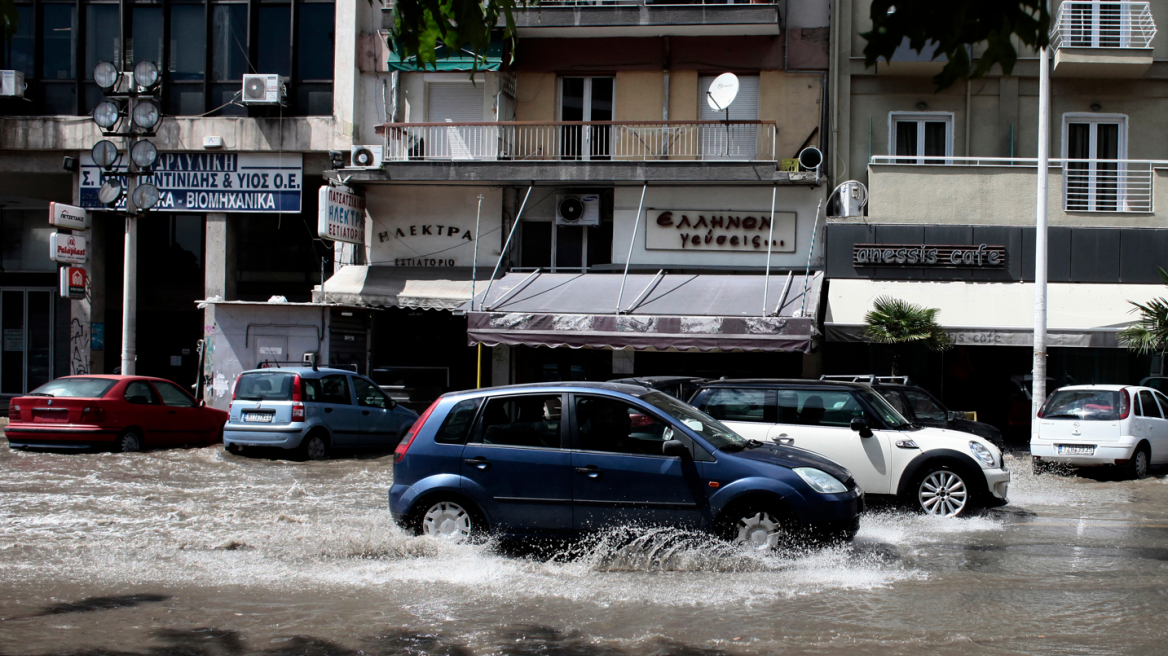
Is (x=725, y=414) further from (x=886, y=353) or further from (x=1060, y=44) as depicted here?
(x=1060, y=44)

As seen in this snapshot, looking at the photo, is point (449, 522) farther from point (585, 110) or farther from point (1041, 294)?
point (585, 110)

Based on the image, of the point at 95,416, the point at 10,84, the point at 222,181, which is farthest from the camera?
the point at 222,181

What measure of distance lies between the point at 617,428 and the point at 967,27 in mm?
4518

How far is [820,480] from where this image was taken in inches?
307

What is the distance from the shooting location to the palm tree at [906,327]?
17438 millimetres

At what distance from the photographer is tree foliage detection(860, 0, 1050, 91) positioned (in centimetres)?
414

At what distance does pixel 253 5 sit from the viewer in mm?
22266

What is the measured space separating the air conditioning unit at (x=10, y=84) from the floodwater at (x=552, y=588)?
14.7 meters

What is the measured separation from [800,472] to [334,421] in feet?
32.2

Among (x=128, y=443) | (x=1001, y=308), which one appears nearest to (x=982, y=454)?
(x=1001, y=308)

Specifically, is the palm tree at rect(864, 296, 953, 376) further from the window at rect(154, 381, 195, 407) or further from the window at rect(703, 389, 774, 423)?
the window at rect(154, 381, 195, 407)

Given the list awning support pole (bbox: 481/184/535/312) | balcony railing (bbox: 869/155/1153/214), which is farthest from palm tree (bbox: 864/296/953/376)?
awning support pole (bbox: 481/184/535/312)

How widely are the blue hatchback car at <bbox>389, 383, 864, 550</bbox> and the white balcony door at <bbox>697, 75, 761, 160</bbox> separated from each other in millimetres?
13095

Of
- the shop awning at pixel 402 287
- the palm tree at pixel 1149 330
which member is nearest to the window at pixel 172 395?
the shop awning at pixel 402 287
